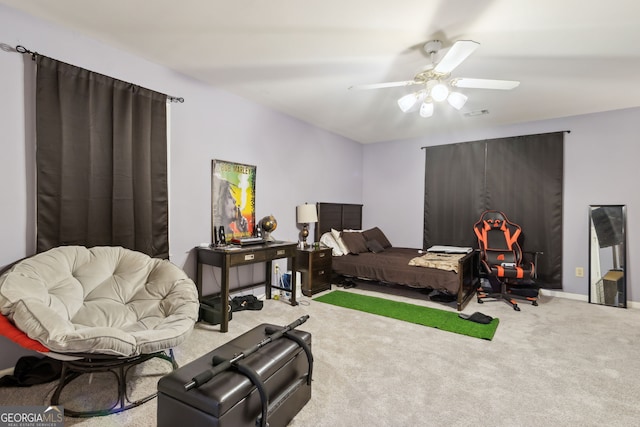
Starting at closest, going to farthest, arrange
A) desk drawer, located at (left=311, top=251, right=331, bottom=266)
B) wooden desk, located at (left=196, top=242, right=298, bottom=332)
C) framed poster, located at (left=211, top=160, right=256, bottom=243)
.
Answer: wooden desk, located at (left=196, top=242, right=298, bottom=332)
framed poster, located at (left=211, top=160, right=256, bottom=243)
desk drawer, located at (left=311, top=251, right=331, bottom=266)

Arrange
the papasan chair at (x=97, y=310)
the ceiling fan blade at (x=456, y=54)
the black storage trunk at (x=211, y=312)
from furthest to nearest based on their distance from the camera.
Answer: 1. the black storage trunk at (x=211, y=312)
2. the ceiling fan blade at (x=456, y=54)
3. the papasan chair at (x=97, y=310)

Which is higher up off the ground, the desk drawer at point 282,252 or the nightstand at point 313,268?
the desk drawer at point 282,252

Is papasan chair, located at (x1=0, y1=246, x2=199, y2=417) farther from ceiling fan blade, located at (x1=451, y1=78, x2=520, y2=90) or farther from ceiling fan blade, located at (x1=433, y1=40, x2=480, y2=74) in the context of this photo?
ceiling fan blade, located at (x1=451, y1=78, x2=520, y2=90)

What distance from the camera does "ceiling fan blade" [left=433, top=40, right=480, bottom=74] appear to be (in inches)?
76.0

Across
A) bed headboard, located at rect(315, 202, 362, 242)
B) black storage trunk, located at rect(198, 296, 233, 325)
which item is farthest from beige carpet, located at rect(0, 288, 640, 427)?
bed headboard, located at rect(315, 202, 362, 242)

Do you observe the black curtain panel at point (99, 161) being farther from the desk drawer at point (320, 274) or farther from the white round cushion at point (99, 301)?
the desk drawer at point (320, 274)

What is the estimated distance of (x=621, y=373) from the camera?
2.21 meters

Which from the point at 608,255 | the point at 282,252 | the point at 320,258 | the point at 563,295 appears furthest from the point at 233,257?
the point at 608,255

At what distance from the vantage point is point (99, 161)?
2457 millimetres

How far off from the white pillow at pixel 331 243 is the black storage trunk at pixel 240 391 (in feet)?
9.46

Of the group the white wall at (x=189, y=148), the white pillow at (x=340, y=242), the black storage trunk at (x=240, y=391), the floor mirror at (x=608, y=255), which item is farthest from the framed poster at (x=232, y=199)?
the floor mirror at (x=608, y=255)

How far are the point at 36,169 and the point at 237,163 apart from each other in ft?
5.89

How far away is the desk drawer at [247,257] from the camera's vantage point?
9.73 feet

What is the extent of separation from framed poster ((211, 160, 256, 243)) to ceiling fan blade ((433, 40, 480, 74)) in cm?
233
